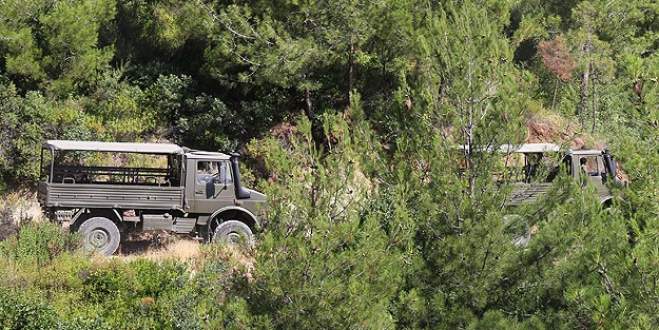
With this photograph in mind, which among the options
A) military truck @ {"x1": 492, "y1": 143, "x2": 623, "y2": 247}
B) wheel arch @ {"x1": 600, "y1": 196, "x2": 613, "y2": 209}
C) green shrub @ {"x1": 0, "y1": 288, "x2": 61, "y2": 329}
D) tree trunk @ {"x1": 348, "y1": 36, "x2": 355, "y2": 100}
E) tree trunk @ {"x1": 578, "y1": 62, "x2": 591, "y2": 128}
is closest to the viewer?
military truck @ {"x1": 492, "y1": 143, "x2": 623, "y2": 247}

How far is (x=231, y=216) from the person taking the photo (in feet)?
51.1

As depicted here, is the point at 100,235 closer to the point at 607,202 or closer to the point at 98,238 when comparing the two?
the point at 98,238

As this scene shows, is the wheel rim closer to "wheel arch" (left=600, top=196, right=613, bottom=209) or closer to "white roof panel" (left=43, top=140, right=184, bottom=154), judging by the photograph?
"white roof panel" (left=43, top=140, right=184, bottom=154)

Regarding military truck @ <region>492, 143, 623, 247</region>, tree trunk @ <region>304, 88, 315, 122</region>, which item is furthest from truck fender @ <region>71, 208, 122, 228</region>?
military truck @ <region>492, 143, 623, 247</region>

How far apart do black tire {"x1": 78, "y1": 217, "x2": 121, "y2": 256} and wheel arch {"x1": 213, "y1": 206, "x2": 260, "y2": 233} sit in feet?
6.16

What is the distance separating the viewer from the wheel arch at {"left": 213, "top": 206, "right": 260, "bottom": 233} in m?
15.3

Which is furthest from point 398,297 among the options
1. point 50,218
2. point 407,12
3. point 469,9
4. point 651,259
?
point 407,12

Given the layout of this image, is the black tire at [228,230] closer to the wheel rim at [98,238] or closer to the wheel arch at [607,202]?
the wheel rim at [98,238]

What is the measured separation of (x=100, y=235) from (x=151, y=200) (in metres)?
1.19

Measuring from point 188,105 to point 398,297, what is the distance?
533 inches

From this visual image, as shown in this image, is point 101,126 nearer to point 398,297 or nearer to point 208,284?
point 208,284

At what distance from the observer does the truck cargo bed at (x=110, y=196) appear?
1436 centimetres

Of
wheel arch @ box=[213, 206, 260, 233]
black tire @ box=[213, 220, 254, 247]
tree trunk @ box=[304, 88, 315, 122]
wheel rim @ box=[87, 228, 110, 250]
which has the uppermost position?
tree trunk @ box=[304, 88, 315, 122]

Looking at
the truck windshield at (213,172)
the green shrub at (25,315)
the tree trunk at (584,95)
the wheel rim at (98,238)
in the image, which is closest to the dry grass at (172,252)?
the wheel rim at (98,238)
